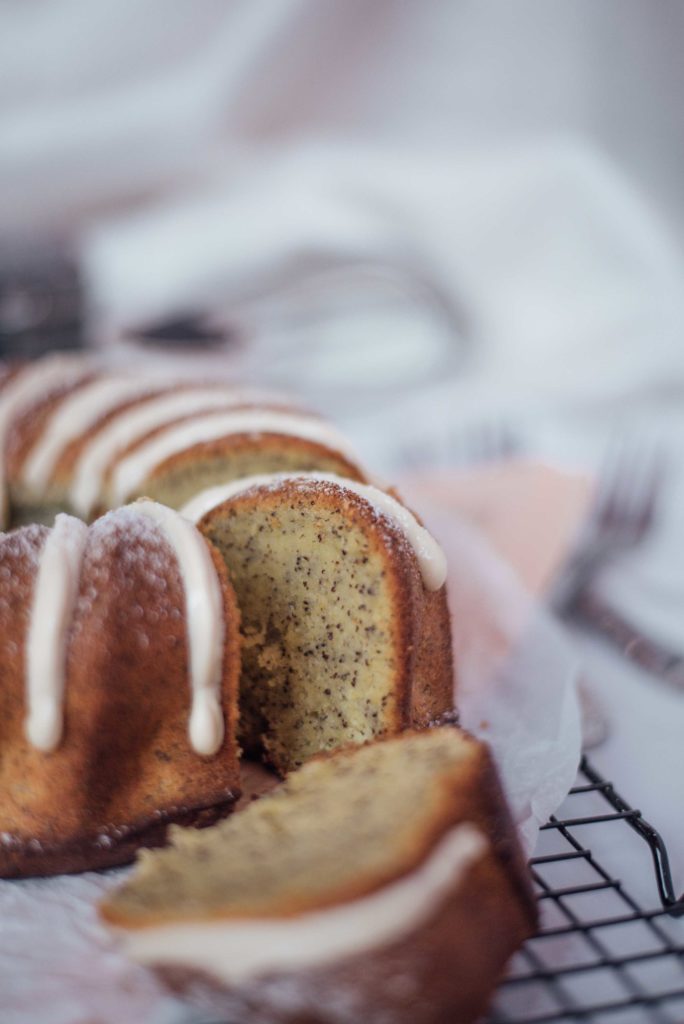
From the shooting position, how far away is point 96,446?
2467 millimetres

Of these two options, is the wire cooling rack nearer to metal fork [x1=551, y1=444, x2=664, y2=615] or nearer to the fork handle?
the fork handle

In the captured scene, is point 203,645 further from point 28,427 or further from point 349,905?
point 28,427

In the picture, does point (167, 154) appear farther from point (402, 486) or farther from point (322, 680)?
point (322, 680)

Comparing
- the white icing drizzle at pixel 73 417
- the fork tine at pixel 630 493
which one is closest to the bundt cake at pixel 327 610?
the white icing drizzle at pixel 73 417

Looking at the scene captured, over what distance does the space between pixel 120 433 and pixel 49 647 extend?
956 millimetres

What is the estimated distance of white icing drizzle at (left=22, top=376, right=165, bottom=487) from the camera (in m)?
2.49

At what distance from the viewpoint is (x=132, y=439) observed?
2428 millimetres

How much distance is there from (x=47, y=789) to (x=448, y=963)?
0.71m

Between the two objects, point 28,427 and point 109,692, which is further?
point 28,427

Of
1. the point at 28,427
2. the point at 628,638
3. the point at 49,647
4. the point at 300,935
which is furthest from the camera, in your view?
the point at 28,427

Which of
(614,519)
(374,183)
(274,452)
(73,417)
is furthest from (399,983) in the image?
(374,183)

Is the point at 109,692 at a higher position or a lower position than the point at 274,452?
lower

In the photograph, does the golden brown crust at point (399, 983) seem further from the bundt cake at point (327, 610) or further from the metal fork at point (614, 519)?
the metal fork at point (614, 519)

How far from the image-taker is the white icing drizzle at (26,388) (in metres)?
2.52
